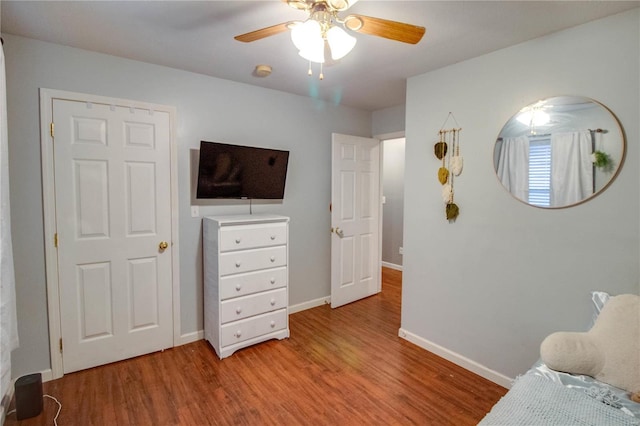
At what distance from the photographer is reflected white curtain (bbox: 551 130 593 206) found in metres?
1.86

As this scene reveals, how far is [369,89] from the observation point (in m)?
3.12

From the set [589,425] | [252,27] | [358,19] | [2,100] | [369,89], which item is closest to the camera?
[589,425]

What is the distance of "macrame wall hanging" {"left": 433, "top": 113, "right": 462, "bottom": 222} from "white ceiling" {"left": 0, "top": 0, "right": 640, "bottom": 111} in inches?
21.4

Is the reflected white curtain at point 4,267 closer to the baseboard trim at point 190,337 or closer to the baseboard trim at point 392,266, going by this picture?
the baseboard trim at point 190,337

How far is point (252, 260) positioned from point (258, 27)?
5.72ft

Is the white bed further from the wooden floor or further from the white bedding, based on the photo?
the wooden floor

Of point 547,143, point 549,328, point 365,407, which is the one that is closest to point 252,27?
point 547,143

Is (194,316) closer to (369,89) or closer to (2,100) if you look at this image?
(2,100)

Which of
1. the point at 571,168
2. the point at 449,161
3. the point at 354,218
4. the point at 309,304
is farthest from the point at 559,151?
the point at 309,304

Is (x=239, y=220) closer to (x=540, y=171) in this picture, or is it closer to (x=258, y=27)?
(x=258, y=27)

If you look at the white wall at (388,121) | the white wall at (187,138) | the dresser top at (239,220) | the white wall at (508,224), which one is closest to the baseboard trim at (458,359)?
the white wall at (508,224)

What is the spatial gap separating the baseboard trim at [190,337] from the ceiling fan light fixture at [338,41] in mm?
2589

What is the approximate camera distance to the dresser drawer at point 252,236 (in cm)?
256

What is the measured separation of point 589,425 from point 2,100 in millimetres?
3160
